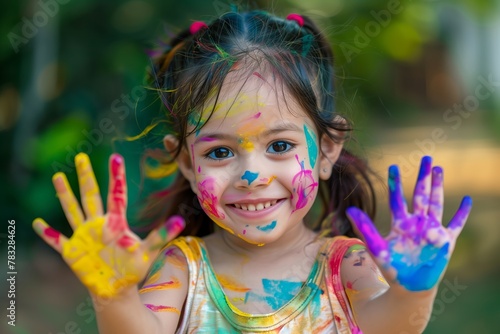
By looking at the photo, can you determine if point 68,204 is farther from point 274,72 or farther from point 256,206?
point 274,72

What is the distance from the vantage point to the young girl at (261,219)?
66.0 inches

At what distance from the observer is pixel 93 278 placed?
164cm

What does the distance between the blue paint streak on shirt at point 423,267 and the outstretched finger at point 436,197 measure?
75mm

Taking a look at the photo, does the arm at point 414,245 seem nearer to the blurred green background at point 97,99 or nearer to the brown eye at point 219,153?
the brown eye at point 219,153

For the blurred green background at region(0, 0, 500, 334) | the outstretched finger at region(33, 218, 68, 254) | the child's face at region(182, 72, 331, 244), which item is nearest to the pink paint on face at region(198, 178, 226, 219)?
the child's face at region(182, 72, 331, 244)

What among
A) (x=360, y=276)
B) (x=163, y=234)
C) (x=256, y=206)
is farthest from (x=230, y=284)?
(x=163, y=234)

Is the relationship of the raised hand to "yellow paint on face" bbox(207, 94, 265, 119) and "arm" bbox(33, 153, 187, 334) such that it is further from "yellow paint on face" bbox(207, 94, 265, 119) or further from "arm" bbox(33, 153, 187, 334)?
"yellow paint on face" bbox(207, 94, 265, 119)

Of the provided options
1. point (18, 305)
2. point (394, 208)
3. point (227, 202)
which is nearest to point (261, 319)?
point (227, 202)

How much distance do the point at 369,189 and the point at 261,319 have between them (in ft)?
1.97

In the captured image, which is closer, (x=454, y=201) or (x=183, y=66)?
(x=183, y=66)

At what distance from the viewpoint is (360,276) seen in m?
1.94

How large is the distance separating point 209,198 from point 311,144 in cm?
30

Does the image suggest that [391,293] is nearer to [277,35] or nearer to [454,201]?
[277,35]

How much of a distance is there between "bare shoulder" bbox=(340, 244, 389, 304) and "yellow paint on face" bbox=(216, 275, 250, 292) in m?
0.26
